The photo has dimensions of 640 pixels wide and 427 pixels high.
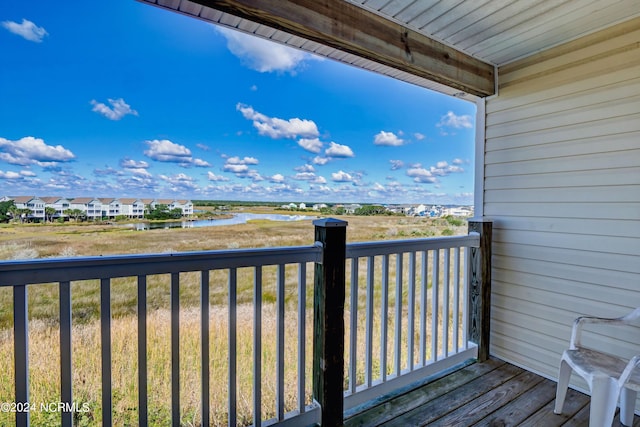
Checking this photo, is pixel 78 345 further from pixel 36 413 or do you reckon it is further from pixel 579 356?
pixel 579 356

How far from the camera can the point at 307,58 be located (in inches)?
198

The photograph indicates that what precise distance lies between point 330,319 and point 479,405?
3.90 ft

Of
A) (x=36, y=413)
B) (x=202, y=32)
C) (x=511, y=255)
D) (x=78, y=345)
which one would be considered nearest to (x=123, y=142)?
(x=202, y=32)

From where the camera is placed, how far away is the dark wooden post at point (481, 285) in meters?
2.49

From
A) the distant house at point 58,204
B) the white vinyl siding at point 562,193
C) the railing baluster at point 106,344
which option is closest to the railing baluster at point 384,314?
the white vinyl siding at point 562,193

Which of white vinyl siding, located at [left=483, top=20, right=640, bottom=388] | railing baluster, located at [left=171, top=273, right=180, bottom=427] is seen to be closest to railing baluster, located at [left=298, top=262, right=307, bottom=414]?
railing baluster, located at [left=171, top=273, right=180, bottom=427]

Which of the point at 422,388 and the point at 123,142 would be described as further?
the point at 123,142

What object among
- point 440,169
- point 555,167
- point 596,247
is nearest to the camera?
point 596,247

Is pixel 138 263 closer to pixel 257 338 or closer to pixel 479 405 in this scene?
pixel 257 338

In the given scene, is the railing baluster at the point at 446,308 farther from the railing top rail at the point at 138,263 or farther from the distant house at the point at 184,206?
the distant house at the point at 184,206

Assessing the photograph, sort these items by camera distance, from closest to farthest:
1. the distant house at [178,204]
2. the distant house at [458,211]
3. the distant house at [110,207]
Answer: the distant house at [110,207], the distant house at [178,204], the distant house at [458,211]

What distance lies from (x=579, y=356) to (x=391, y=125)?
484 cm

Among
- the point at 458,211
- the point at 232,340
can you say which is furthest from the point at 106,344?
the point at 458,211

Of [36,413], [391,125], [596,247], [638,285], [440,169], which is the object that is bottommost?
[36,413]
